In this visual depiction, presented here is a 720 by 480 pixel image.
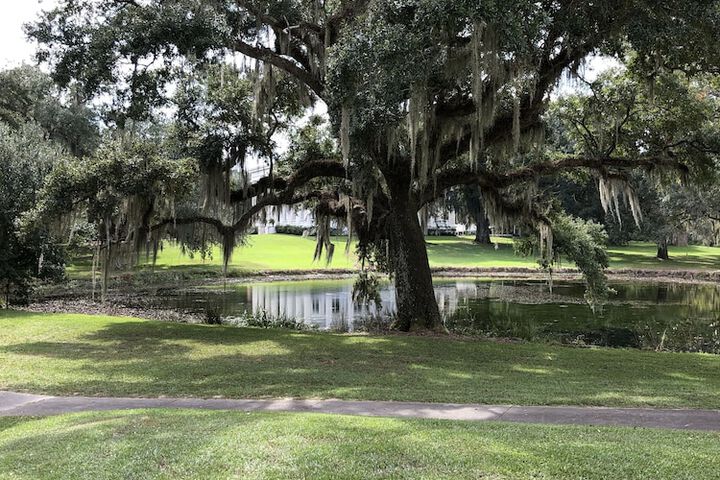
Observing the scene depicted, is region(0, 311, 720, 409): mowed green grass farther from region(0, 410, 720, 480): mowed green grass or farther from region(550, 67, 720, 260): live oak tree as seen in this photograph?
region(550, 67, 720, 260): live oak tree

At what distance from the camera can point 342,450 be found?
5055 mm

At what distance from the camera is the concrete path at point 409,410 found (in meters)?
7.00

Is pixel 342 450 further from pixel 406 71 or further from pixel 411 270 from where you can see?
pixel 411 270

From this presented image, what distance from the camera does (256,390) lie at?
28.7 feet

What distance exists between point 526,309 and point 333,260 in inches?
946

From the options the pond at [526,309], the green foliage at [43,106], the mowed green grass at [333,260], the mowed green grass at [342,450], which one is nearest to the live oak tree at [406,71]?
the pond at [526,309]

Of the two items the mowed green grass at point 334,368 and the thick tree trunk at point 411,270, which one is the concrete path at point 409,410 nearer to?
the mowed green grass at point 334,368

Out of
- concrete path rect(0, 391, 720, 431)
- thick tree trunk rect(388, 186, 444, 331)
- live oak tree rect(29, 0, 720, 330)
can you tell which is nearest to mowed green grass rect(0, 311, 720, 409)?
concrete path rect(0, 391, 720, 431)

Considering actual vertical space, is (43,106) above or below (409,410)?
above

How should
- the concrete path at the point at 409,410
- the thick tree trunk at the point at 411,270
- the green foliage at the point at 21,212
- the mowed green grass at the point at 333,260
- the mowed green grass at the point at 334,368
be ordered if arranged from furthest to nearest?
the mowed green grass at the point at 333,260 → the green foliage at the point at 21,212 → the thick tree trunk at the point at 411,270 → the mowed green grass at the point at 334,368 → the concrete path at the point at 409,410

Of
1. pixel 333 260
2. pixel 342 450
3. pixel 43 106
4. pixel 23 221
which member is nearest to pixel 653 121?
pixel 342 450

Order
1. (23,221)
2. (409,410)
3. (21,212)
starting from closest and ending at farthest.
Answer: (409,410) < (23,221) < (21,212)

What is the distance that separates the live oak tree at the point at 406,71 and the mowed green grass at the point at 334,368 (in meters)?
3.77

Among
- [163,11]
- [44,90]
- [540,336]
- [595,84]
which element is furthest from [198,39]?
[44,90]
